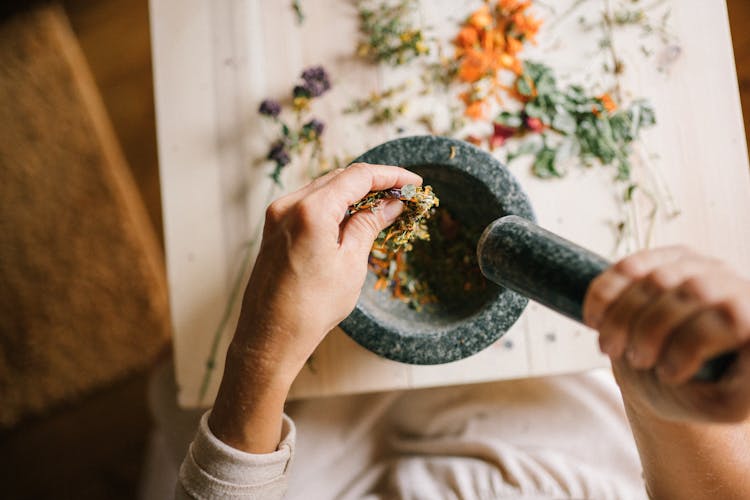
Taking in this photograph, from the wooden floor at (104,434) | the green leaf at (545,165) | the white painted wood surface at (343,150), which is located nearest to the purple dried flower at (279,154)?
the white painted wood surface at (343,150)

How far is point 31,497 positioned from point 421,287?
1.46 m

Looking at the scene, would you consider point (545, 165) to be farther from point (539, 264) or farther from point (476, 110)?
point (539, 264)

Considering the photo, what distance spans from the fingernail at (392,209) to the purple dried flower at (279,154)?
30 centimetres

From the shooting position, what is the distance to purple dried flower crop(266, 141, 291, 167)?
984 mm

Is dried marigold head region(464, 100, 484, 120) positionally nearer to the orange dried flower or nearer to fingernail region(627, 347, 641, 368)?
the orange dried flower

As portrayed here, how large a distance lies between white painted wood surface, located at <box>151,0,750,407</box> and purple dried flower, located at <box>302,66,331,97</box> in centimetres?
4

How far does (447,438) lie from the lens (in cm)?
108

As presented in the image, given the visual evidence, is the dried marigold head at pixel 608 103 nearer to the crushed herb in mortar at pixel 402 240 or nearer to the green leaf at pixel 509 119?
the green leaf at pixel 509 119

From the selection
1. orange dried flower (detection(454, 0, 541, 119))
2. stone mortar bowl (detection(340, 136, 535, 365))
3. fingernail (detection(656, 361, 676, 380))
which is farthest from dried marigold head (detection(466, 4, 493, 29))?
fingernail (detection(656, 361, 676, 380))

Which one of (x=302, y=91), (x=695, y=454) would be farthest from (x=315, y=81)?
(x=695, y=454)

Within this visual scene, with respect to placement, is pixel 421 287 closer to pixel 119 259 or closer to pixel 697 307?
pixel 697 307

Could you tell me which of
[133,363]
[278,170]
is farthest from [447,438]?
[133,363]

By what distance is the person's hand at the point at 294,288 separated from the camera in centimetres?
70

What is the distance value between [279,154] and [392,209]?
0.31 metres
